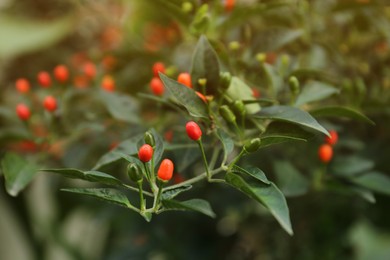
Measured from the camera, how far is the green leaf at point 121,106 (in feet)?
2.02

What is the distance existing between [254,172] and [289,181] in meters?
0.16

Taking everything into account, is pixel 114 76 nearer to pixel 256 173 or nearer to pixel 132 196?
pixel 132 196

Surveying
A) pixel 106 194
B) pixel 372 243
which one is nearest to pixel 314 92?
pixel 106 194

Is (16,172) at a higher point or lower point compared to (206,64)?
lower

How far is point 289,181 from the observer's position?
587mm

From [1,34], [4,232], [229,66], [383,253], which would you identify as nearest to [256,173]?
[229,66]

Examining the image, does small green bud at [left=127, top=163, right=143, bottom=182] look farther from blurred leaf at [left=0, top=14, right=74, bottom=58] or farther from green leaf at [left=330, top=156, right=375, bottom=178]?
blurred leaf at [left=0, top=14, right=74, bottom=58]

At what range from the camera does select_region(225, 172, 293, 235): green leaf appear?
1.29 feet

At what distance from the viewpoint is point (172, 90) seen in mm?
464

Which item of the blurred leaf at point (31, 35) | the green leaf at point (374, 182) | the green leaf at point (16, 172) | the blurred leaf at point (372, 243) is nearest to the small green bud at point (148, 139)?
the green leaf at point (16, 172)

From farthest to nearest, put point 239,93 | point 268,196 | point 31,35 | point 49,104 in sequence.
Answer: point 31,35 < point 49,104 < point 239,93 < point 268,196

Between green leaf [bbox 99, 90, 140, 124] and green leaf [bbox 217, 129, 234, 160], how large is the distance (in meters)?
0.17

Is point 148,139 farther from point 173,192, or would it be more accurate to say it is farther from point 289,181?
point 289,181

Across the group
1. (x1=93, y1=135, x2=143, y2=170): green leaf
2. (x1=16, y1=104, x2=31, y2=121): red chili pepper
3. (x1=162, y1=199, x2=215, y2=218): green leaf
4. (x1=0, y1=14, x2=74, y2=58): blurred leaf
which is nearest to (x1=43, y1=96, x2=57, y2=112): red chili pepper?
(x1=16, y1=104, x2=31, y2=121): red chili pepper
